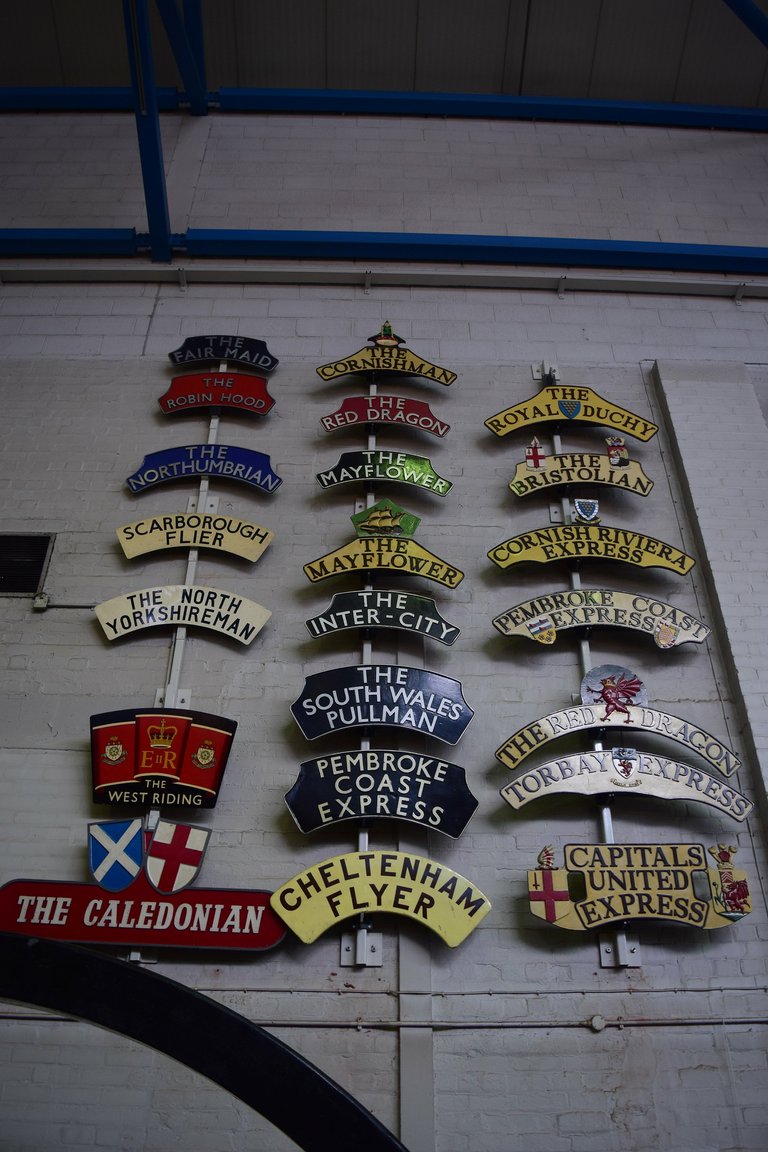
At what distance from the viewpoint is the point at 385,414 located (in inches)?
213

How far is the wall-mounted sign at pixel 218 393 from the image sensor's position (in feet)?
18.1

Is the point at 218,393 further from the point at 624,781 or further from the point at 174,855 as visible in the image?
the point at 624,781

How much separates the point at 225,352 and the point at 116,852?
3.15 meters

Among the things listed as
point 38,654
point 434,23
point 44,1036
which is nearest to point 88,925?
point 44,1036

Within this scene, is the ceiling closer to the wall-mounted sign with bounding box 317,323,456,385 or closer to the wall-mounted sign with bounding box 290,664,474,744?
the wall-mounted sign with bounding box 317,323,456,385

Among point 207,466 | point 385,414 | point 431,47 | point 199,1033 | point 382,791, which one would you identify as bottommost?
point 199,1033

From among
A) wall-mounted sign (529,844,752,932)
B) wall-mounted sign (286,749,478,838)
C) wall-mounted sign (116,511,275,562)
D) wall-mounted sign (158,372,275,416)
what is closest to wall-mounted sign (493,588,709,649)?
wall-mounted sign (286,749,478,838)

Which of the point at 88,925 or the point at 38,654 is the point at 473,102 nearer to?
the point at 38,654

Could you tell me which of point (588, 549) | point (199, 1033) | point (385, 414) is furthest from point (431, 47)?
point (199, 1033)

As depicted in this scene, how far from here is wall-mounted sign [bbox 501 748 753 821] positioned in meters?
4.08

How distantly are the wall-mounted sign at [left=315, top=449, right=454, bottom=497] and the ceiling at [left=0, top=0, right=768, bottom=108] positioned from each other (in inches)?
162

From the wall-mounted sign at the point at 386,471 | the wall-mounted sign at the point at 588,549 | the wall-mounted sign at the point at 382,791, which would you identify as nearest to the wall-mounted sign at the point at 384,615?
the wall-mounted sign at the point at 588,549

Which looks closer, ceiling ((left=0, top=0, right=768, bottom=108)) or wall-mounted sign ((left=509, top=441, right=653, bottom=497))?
wall-mounted sign ((left=509, top=441, right=653, bottom=497))

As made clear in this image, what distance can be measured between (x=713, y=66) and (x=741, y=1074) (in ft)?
24.2
